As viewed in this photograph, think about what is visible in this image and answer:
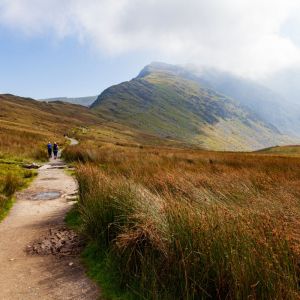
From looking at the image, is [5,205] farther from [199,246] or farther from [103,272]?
[199,246]

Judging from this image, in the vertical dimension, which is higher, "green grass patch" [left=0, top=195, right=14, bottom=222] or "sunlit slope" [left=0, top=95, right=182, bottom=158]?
"sunlit slope" [left=0, top=95, right=182, bottom=158]

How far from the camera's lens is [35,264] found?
323 inches

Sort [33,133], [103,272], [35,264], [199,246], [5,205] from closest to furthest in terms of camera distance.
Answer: [199,246]
[103,272]
[35,264]
[5,205]
[33,133]

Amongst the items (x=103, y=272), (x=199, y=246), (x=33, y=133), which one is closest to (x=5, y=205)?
(x=103, y=272)

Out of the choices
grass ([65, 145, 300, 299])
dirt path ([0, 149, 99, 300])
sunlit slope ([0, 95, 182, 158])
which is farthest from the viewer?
sunlit slope ([0, 95, 182, 158])

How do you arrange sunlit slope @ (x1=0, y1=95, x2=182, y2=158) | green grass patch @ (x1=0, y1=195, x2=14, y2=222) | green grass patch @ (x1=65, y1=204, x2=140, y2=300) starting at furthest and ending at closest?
sunlit slope @ (x1=0, y1=95, x2=182, y2=158)
green grass patch @ (x1=0, y1=195, x2=14, y2=222)
green grass patch @ (x1=65, y1=204, x2=140, y2=300)

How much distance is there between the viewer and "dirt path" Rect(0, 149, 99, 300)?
674 centimetres

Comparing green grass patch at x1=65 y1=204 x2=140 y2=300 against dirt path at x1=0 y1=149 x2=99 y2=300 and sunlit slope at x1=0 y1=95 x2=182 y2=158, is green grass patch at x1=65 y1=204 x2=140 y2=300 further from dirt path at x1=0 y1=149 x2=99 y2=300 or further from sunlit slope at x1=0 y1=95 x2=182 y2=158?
sunlit slope at x1=0 y1=95 x2=182 y2=158

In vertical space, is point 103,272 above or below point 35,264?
above

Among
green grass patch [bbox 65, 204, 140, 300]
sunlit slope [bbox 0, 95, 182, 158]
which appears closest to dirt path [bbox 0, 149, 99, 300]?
green grass patch [bbox 65, 204, 140, 300]

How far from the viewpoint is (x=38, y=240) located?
9.84 metres

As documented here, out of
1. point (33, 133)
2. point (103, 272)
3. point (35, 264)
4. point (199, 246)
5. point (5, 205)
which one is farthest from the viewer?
point (33, 133)

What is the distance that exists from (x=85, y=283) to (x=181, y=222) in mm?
2312

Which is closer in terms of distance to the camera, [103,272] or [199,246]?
[199,246]
